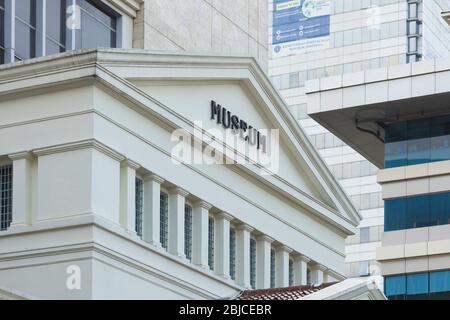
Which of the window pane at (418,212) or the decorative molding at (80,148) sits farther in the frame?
the window pane at (418,212)

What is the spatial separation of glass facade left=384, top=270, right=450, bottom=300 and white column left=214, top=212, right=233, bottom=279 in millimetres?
35660

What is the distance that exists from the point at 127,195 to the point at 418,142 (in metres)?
44.8

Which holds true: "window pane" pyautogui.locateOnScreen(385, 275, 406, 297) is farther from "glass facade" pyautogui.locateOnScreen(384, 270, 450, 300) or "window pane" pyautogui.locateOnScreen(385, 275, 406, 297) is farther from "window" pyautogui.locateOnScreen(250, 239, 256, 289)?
"window" pyautogui.locateOnScreen(250, 239, 256, 289)

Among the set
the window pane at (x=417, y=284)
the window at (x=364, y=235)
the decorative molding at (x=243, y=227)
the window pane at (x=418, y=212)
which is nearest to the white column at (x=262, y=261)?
the decorative molding at (x=243, y=227)

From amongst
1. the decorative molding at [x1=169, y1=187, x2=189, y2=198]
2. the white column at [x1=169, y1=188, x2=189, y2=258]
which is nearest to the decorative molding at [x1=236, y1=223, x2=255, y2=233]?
the white column at [x1=169, y1=188, x2=189, y2=258]

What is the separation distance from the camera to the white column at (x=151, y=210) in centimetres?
5028

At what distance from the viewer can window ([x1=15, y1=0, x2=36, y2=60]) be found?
51.5 metres

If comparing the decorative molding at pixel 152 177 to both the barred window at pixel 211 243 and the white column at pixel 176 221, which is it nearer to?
the white column at pixel 176 221

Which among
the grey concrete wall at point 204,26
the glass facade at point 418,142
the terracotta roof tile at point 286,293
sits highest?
the glass facade at point 418,142

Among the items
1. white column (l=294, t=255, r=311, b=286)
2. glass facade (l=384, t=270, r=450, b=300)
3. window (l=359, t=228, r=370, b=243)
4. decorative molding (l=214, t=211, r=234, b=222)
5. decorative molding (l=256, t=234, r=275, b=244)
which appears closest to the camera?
decorative molding (l=214, t=211, r=234, b=222)

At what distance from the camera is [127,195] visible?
160 ft

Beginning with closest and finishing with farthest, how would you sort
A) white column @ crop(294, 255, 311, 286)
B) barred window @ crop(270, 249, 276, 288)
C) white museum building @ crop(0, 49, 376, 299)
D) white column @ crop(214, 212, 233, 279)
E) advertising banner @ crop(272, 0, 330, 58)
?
white museum building @ crop(0, 49, 376, 299) < white column @ crop(214, 212, 233, 279) < barred window @ crop(270, 249, 276, 288) < white column @ crop(294, 255, 311, 286) < advertising banner @ crop(272, 0, 330, 58)

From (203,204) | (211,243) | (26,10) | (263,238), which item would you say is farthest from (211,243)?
(26,10)
